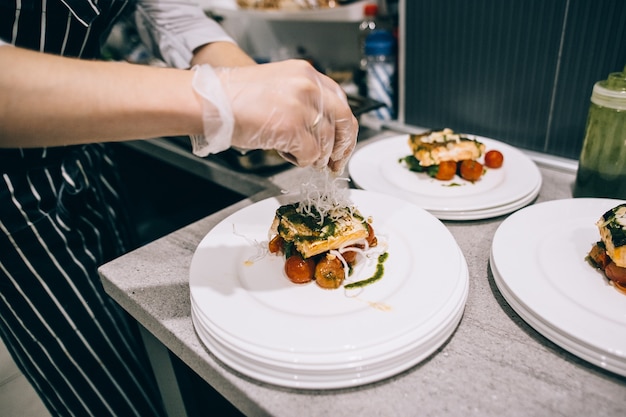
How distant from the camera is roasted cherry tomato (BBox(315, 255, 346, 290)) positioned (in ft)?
2.92

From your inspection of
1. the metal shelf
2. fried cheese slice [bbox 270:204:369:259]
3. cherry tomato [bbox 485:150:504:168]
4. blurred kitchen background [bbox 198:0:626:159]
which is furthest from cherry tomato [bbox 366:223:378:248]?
the metal shelf

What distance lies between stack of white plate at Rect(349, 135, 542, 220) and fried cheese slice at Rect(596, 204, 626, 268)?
28cm

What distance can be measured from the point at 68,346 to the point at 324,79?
1.04 m

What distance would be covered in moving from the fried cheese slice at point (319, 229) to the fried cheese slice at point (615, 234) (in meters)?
0.46

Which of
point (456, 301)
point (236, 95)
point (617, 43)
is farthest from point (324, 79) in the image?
point (617, 43)

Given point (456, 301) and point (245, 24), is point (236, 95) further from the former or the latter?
point (245, 24)

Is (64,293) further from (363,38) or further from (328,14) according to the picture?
(363,38)

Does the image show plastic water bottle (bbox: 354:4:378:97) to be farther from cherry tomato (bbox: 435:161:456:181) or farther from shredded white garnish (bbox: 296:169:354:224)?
shredded white garnish (bbox: 296:169:354:224)

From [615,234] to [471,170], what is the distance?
0.48m

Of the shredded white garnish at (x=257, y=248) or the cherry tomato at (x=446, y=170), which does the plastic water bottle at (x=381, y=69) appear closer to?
the cherry tomato at (x=446, y=170)

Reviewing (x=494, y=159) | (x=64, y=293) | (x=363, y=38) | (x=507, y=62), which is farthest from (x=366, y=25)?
(x=64, y=293)

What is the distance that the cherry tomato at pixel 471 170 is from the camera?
128 centimetres

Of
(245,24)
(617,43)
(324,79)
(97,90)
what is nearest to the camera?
(97,90)

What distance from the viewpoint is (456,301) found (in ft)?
2.64
